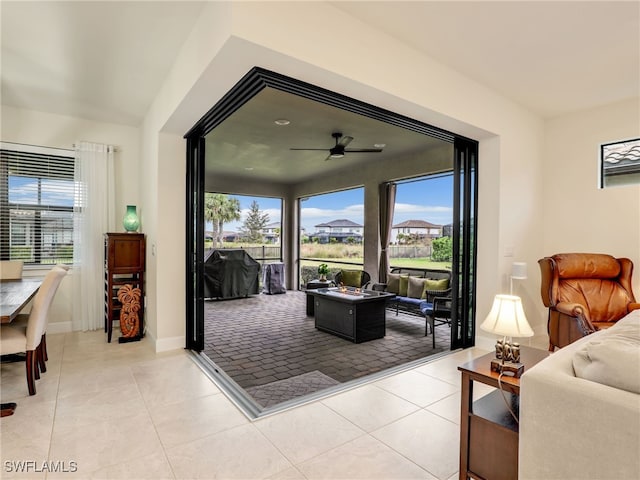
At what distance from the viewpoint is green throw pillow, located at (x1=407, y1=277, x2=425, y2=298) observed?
5754 mm

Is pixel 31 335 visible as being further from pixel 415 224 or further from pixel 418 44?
pixel 415 224

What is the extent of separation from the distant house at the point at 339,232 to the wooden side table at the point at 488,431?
6.16 m

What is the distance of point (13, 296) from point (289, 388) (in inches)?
95.1

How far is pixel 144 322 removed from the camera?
4457 mm

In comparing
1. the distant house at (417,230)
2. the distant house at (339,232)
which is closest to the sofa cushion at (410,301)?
the distant house at (417,230)

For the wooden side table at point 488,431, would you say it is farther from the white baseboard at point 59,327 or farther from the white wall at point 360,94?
the white baseboard at point 59,327

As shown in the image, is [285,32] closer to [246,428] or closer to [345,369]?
[246,428]

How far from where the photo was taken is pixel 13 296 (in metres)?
2.84

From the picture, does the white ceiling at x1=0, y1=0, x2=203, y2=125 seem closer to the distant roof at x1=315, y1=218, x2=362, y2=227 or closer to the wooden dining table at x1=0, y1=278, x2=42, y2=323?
the wooden dining table at x1=0, y1=278, x2=42, y2=323

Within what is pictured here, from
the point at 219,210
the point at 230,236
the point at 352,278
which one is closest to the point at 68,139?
the point at 219,210

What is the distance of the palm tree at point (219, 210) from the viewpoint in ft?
28.4

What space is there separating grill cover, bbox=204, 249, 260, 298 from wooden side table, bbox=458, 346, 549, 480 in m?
6.60

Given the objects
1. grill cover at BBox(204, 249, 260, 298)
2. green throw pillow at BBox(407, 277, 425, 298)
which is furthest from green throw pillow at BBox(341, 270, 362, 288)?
grill cover at BBox(204, 249, 260, 298)

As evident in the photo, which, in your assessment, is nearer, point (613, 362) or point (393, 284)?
point (613, 362)
